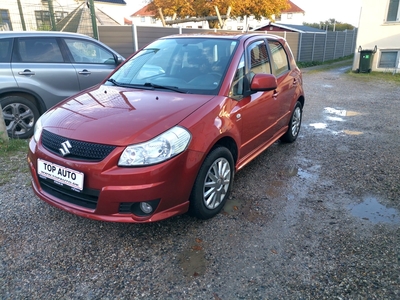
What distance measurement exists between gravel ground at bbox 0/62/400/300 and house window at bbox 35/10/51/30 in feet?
22.1

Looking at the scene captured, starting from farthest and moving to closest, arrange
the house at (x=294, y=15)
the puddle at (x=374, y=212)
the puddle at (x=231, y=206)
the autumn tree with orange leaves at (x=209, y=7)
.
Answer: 1. the house at (x=294, y=15)
2. the autumn tree with orange leaves at (x=209, y=7)
3. the puddle at (x=231, y=206)
4. the puddle at (x=374, y=212)

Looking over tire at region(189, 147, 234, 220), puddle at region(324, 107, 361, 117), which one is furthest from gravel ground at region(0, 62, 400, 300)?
puddle at region(324, 107, 361, 117)

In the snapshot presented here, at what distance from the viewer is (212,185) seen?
304 centimetres

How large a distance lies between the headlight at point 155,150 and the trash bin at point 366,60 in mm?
15249

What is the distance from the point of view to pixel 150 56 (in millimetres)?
3996

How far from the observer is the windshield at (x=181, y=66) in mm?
3375

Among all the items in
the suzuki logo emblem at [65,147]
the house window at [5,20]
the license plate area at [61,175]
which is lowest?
the license plate area at [61,175]

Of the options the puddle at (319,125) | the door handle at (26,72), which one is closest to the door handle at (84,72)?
the door handle at (26,72)

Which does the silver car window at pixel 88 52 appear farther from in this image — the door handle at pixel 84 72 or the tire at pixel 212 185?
the tire at pixel 212 185

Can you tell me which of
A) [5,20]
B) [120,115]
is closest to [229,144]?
[120,115]

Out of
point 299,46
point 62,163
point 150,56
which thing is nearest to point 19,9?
point 150,56

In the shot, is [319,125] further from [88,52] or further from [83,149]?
[83,149]

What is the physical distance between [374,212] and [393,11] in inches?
578

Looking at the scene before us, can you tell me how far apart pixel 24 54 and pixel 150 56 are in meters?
2.45
